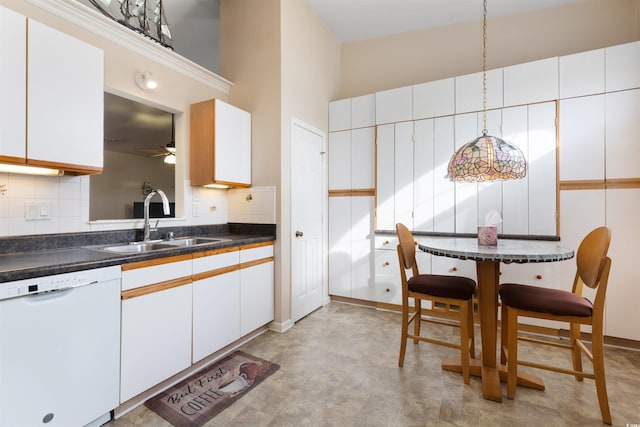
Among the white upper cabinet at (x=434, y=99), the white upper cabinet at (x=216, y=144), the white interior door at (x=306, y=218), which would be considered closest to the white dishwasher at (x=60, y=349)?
the white upper cabinet at (x=216, y=144)

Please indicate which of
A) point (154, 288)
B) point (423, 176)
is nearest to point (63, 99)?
point (154, 288)

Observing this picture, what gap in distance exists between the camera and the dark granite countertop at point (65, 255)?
128 centimetres

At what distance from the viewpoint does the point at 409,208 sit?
319 centimetres

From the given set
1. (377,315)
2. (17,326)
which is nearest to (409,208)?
(377,315)

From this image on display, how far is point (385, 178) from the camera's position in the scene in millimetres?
3307

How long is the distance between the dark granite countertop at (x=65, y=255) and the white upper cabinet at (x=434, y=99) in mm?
2253

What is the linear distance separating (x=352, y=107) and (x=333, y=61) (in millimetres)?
821

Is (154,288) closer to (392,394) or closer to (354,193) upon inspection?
(392,394)

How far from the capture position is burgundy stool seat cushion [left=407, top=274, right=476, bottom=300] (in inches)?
78.0

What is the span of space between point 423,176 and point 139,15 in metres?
2.96

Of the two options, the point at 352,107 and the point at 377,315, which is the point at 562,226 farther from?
the point at 352,107

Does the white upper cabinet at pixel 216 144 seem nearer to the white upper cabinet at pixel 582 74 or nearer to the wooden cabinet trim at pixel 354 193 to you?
the wooden cabinet trim at pixel 354 193

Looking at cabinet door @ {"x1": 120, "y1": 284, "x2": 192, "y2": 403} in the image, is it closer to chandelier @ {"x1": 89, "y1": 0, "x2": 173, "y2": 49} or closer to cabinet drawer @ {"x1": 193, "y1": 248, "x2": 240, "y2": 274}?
cabinet drawer @ {"x1": 193, "y1": 248, "x2": 240, "y2": 274}

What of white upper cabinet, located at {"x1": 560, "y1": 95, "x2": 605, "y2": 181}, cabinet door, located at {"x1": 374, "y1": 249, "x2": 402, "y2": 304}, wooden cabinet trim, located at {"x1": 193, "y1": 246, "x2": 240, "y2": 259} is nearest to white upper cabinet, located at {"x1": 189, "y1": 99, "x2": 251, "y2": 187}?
wooden cabinet trim, located at {"x1": 193, "y1": 246, "x2": 240, "y2": 259}
